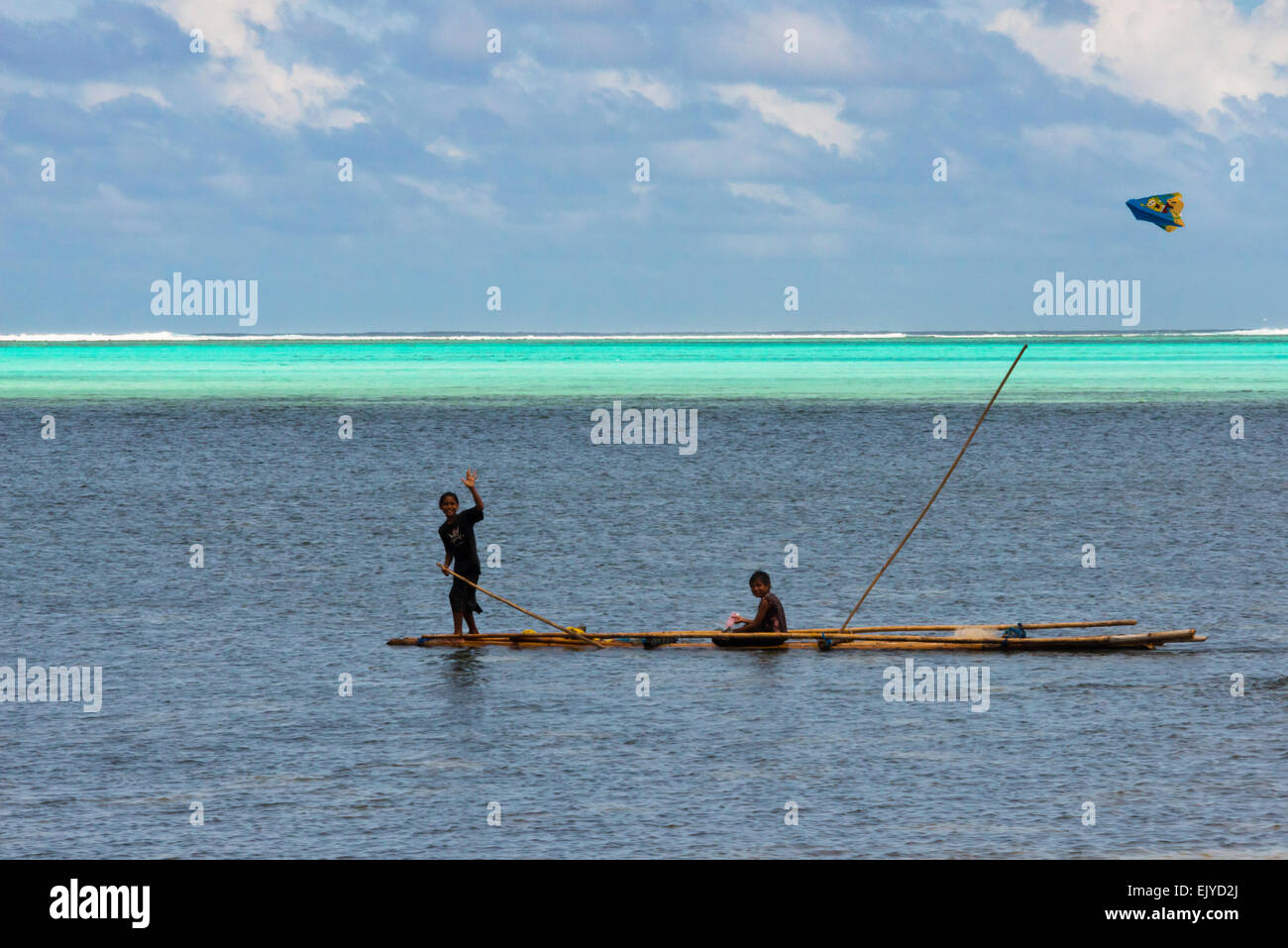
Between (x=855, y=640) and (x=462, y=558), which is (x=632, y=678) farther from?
(x=462, y=558)

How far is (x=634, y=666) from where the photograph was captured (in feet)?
54.1

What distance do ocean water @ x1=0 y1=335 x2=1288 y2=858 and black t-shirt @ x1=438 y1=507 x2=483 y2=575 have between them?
118 cm

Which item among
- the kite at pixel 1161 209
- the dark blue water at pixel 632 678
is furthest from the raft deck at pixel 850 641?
the kite at pixel 1161 209

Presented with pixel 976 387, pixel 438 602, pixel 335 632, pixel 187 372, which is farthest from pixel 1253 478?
pixel 187 372

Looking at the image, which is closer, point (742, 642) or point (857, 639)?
point (857, 639)

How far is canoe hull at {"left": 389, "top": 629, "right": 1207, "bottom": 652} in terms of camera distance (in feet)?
55.0

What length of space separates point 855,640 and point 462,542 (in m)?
4.48

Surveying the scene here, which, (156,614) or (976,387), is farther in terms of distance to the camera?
(976,387)

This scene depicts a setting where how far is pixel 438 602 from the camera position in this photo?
21.0m

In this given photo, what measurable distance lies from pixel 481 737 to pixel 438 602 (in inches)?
299

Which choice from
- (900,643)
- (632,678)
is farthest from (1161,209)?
(632,678)

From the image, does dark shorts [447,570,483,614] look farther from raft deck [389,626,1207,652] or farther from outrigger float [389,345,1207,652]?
raft deck [389,626,1207,652]

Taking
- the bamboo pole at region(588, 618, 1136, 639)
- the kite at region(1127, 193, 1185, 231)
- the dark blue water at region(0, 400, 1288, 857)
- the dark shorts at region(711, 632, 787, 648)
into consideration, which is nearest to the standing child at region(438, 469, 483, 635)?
the dark blue water at region(0, 400, 1288, 857)
